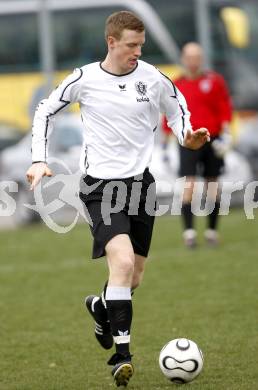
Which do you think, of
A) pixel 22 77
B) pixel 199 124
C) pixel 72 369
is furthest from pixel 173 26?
pixel 72 369

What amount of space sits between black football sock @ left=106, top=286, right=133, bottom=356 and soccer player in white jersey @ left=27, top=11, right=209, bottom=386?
8 centimetres

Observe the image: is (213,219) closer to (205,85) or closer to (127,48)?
(205,85)

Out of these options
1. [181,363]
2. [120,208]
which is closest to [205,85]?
[120,208]

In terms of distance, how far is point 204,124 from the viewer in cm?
1310

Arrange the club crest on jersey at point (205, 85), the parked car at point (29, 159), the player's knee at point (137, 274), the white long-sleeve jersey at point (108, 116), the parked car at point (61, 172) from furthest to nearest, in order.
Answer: the parked car at point (29, 159), the parked car at point (61, 172), the club crest on jersey at point (205, 85), the player's knee at point (137, 274), the white long-sleeve jersey at point (108, 116)

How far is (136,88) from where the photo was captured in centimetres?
695

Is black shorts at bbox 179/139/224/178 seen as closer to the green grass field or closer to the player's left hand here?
the green grass field

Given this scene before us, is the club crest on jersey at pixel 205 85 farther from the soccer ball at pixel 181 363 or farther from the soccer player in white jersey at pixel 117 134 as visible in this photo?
the soccer ball at pixel 181 363

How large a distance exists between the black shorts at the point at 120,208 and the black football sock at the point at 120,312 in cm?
27

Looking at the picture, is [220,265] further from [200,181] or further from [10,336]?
[10,336]

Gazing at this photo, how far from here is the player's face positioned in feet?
22.1

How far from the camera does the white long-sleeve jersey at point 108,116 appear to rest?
6922mm

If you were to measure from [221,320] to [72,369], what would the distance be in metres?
1.90

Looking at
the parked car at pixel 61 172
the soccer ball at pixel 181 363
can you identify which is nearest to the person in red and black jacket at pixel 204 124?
the parked car at pixel 61 172
